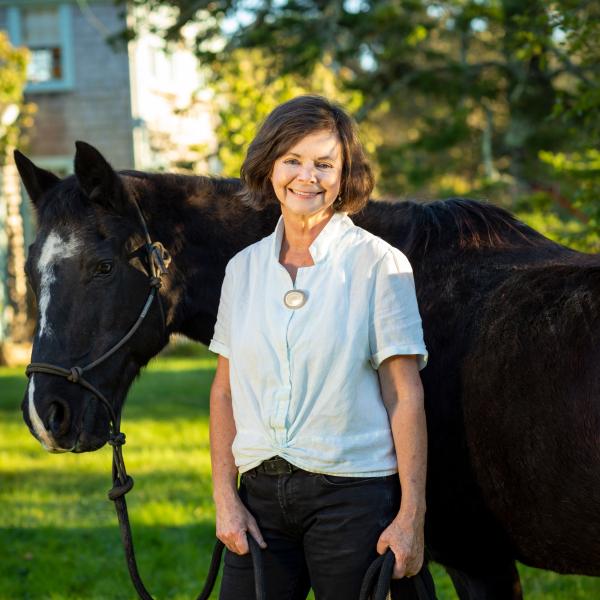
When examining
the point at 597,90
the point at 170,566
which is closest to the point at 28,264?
the point at 170,566

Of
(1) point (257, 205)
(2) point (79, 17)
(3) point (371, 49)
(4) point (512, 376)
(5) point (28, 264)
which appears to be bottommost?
(4) point (512, 376)

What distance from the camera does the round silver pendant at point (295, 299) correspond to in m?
2.51

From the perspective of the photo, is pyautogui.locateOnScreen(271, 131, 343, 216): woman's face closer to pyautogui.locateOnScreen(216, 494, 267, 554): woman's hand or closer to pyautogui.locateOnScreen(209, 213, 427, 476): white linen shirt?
pyautogui.locateOnScreen(209, 213, 427, 476): white linen shirt

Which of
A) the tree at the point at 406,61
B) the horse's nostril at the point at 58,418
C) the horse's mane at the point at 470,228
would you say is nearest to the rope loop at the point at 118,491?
the horse's nostril at the point at 58,418

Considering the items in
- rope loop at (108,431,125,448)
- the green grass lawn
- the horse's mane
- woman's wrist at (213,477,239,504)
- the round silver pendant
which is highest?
the horse's mane

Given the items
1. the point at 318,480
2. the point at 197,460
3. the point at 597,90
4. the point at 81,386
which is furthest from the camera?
the point at 197,460

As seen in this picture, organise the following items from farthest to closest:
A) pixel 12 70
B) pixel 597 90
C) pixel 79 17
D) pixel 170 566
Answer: pixel 79 17 < pixel 12 70 < pixel 170 566 < pixel 597 90

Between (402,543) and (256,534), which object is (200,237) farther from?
(402,543)

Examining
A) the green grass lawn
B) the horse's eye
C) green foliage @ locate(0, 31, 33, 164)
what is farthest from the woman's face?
green foliage @ locate(0, 31, 33, 164)

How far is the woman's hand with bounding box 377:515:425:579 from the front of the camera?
2.41 m

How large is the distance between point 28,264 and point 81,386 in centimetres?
50

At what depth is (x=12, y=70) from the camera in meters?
14.0

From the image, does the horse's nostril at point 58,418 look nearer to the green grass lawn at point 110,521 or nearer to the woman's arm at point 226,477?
the woman's arm at point 226,477

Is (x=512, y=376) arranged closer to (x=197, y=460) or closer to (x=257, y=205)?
(x=257, y=205)
